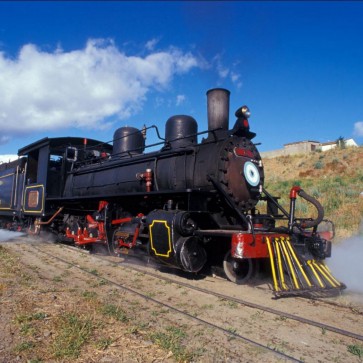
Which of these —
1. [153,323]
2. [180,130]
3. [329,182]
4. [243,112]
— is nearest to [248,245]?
[153,323]

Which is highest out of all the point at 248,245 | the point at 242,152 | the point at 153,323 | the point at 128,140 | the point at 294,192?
the point at 128,140

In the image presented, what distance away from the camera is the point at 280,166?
36000 mm

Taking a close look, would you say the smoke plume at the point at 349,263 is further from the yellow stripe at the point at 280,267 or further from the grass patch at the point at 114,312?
the grass patch at the point at 114,312

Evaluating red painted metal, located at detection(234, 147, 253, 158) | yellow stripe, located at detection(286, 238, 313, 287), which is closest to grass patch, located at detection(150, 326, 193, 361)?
yellow stripe, located at detection(286, 238, 313, 287)

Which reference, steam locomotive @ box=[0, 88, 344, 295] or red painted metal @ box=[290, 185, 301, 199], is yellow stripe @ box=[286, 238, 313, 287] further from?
red painted metal @ box=[290, 185, 301, 199]

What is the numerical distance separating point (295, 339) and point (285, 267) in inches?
73.6

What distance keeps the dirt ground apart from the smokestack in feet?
9.46

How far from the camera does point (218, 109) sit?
6.95 metres

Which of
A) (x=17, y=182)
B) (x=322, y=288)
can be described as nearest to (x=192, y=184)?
(x=322, y=288)

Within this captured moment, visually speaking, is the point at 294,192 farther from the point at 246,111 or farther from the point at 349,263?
the point at 349,263

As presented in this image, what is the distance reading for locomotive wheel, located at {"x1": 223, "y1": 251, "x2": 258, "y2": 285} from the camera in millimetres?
6121

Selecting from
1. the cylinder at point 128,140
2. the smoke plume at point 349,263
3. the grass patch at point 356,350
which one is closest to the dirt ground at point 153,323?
the grass patch at point 356,350

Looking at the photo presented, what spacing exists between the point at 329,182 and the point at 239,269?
1762cm

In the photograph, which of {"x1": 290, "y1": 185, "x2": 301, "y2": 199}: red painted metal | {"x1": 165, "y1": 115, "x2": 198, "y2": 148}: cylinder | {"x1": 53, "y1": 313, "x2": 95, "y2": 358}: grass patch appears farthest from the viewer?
{"x1": 165, "y1": 115, "x2": 198, "y2": 148}: cylinder
